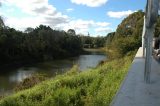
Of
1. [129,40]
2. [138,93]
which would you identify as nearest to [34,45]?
[129,40]

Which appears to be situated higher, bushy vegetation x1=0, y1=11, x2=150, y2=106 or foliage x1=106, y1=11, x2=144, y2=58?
foliage x1=106, y1=11, x2=144, y2=58

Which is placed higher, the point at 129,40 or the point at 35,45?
the point at 129,40

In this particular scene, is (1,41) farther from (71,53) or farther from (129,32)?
(71,53)

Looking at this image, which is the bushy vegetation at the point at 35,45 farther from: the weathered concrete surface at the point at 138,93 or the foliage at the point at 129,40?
the weathered concrete surface at the point at 138,93

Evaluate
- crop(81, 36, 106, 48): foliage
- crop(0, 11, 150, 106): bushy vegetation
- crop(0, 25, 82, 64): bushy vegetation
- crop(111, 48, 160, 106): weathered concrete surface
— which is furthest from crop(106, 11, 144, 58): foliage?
crop(81, 36, 106, 48): foliage

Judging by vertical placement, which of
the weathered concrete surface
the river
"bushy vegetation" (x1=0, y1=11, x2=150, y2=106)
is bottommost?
the river

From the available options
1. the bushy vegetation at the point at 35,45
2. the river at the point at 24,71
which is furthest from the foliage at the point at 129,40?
the bushy vegetation at the point at 35,45

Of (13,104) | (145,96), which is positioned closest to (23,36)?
(13,104)

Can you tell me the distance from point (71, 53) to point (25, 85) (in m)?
55.6

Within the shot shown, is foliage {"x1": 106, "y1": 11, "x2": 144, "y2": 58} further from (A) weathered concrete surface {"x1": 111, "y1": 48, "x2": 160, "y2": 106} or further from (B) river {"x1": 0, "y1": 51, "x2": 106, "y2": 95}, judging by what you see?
(A) weathered concrete surface {"x1": 111, "y1": 48, "x2": 160, "y2": 106}

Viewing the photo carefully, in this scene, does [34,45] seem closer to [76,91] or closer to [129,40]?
[129,40]

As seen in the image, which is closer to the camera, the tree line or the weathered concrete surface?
the weathered concrete surface

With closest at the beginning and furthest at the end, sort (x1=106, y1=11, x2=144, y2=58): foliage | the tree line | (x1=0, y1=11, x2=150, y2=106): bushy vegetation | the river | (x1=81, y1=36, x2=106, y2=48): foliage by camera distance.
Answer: (x1=0, y1=11, x2=150, y2=106): bushy vegetation < the river < (x1=106, y1=11, x2=144, y2=58): foliage < the tree line < (x1=81, y1=36, x2=106, y2=48): foliage

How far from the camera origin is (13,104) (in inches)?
424
